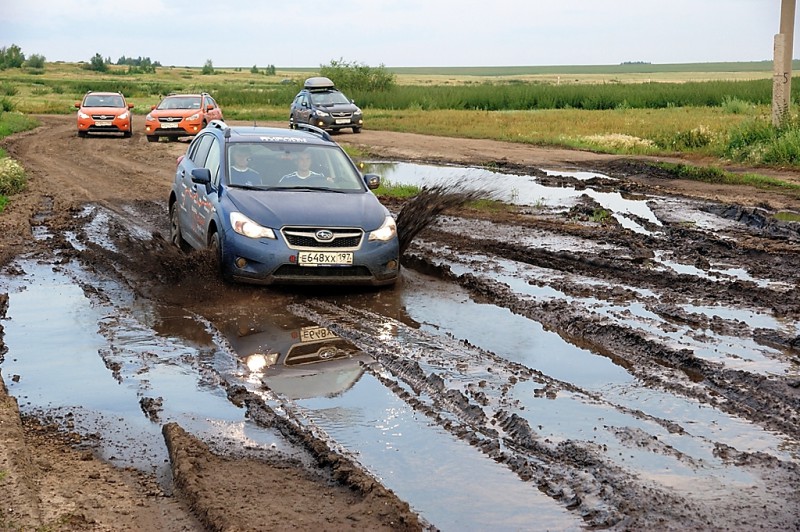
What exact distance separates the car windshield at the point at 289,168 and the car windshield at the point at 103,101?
89.3 feet

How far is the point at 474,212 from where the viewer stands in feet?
57.5

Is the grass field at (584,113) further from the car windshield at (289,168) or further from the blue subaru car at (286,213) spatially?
the blue subaru car at (286,213)

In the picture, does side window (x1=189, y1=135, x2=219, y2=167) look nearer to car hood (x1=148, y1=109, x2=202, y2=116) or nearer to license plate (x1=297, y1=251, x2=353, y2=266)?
Result: license plate (x1=297, y1=251, x2=353, y2=266)

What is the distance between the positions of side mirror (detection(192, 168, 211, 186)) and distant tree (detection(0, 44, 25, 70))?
133 meters

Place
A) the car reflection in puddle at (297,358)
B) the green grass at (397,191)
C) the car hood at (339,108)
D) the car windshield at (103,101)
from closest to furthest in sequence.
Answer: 1. the car reflection in puddle at (297,358)
2. the green grass at (397,191)
3. the car windshield at (103,101)
4. the car hood at (339,108)

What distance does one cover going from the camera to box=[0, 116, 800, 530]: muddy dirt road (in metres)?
5.38

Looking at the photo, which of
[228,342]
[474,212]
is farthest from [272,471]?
[474,212]

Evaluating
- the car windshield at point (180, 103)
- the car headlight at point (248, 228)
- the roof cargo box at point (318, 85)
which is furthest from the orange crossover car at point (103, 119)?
the car headlight at point (248, 228)

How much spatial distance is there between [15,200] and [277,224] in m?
9.62

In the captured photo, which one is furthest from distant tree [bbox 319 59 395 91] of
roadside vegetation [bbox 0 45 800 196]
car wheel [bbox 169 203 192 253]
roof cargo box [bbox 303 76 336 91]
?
car wheel [bbox 169 203 192 253]

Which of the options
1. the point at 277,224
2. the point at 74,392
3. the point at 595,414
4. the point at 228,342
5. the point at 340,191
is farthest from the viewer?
the point at 340,191

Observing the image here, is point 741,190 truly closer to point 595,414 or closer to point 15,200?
point 15,200

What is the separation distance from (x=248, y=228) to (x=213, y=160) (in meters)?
1.86

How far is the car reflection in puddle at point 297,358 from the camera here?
761 centimetres
